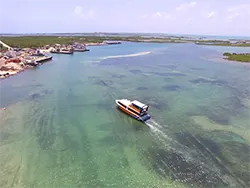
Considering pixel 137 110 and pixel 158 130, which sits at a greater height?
pixel 137 110

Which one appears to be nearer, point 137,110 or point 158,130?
point 158,130

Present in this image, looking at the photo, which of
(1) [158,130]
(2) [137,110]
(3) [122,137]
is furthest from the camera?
(2) [137,110]

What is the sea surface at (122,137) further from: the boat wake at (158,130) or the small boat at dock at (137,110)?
the small boat at dock at (137,110)

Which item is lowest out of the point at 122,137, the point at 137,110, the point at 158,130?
the point at 122,137

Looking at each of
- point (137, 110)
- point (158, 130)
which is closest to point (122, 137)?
point (158, 130)

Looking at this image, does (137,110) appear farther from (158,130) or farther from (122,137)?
(122,137)

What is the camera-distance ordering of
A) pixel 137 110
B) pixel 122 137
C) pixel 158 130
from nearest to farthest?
1. pixel 122 137
2. pixel 158 130
3. pixel 137 110

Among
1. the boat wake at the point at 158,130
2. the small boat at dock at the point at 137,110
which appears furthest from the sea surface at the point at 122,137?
the small boat at dock at the point at 137,110

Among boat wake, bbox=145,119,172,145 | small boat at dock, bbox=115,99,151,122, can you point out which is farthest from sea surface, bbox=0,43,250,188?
small boat at dock, bbox=115,99,151,122

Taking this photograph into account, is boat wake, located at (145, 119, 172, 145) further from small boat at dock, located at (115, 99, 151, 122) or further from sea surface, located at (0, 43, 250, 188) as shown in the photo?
small boat at dock, located at (115, 99, 151, 122)

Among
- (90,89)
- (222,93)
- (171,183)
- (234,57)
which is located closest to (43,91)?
(90,89)
